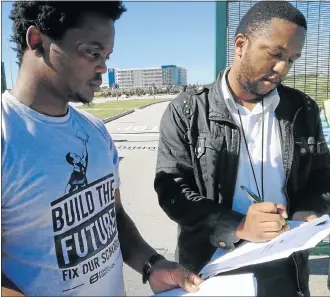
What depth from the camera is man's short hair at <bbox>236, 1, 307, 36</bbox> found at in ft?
4.14

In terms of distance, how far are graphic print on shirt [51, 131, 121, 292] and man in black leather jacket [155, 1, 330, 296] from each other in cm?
32

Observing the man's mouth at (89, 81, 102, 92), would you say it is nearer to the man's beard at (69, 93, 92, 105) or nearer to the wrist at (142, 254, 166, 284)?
the man's beard at (69, 93, 92, 105)

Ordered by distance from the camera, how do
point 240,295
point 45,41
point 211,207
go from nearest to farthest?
point 240,295 < point 45,41 < point 211,207

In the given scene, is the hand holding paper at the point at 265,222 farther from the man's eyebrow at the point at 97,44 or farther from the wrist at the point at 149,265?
the man's eyebrow at the point at 97,44

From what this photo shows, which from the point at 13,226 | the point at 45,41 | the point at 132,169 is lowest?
the point at 132,169

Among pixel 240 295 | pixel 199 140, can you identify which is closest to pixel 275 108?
pixel 199 140

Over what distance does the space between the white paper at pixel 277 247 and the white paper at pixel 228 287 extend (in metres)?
0.09

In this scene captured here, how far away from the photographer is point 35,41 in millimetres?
957

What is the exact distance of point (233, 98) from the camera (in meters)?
1.40

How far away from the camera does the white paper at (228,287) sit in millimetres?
823

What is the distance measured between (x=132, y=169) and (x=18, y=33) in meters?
5.37

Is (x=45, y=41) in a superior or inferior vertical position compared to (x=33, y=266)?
superior

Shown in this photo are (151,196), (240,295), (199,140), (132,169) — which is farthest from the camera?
(132,169)

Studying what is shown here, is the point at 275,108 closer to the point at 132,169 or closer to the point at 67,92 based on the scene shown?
the point at 67,92
